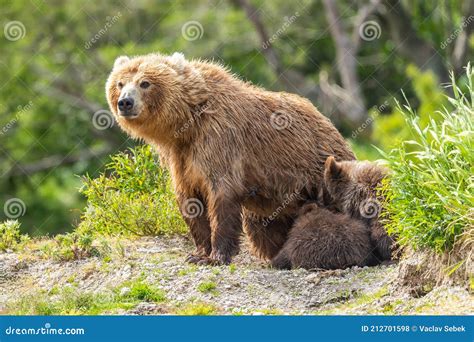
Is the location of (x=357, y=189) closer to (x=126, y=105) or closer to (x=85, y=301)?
(x=126, y=105)

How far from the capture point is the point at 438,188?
8688 mm

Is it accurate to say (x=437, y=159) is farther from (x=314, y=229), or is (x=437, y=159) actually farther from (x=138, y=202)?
(x=138, y=202)

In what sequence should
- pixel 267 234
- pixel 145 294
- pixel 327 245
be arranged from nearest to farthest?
pixel 145 294 < pixel 327 245 < pixel 267 234

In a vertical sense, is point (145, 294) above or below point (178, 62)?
below

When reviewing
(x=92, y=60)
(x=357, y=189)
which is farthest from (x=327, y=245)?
A: (x=92, y=60)

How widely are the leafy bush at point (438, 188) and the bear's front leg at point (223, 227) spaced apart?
180 cm

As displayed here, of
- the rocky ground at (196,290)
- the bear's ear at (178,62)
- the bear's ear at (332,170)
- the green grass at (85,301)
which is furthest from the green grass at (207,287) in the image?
the bear's ear at (178,62)

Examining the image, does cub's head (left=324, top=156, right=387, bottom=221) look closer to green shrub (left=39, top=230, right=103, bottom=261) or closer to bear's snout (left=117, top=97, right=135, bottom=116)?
bear's snout (left=117, top=97, right=135, bottom=116)

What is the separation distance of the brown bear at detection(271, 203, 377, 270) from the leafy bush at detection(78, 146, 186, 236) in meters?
1.67

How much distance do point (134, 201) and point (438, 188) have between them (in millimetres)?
4235

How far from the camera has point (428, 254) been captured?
29.3 ft

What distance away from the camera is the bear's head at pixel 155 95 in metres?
10.5

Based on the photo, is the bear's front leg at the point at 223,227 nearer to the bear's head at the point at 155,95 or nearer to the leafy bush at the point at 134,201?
the bear's head at the point at 155,95

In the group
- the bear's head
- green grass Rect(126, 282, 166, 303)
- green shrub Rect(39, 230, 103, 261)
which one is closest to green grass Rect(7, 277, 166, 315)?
green grass Rect(126, 282, 166, 303)
